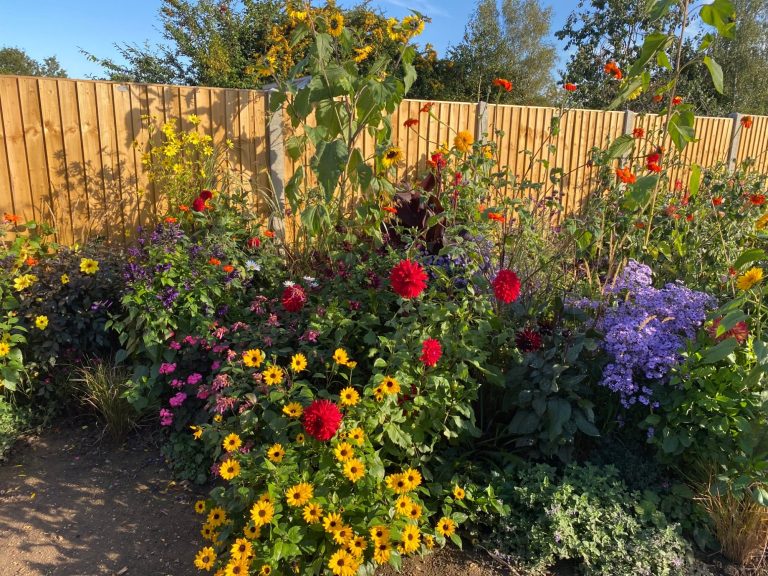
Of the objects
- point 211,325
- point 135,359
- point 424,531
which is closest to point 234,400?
point 211,325

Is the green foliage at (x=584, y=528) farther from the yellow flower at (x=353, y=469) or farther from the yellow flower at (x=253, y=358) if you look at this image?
the yellow flower at (x=253, y=358)

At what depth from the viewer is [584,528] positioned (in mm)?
2104

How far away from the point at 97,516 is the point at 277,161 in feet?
9.72

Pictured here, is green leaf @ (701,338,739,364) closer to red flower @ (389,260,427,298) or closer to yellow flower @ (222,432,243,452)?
red flower @ (389,260,427,298)

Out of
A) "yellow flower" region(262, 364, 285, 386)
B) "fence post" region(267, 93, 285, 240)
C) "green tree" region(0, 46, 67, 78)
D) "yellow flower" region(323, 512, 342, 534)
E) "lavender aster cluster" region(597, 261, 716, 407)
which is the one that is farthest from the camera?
"green tree" region(0, 46, 67, 78)

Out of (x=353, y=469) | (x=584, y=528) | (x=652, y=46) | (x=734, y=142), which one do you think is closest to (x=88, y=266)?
(x=353, y=469)

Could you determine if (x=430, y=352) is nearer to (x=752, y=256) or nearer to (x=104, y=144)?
(x=752, y=256)

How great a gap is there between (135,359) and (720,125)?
830 centimetres

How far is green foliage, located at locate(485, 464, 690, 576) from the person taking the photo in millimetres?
2025

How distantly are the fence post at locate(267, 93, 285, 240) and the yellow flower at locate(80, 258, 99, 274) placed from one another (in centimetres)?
152

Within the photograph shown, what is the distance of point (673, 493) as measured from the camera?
2.29 metres

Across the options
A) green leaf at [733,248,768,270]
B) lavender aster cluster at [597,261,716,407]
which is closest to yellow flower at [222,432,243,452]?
lavender aster cluster at [597,261,716,407]

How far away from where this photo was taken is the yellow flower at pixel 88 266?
321 centimetres

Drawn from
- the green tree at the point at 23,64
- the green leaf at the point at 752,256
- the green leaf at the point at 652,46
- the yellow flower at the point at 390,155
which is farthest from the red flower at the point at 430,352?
the green tree at the point at 23,64
